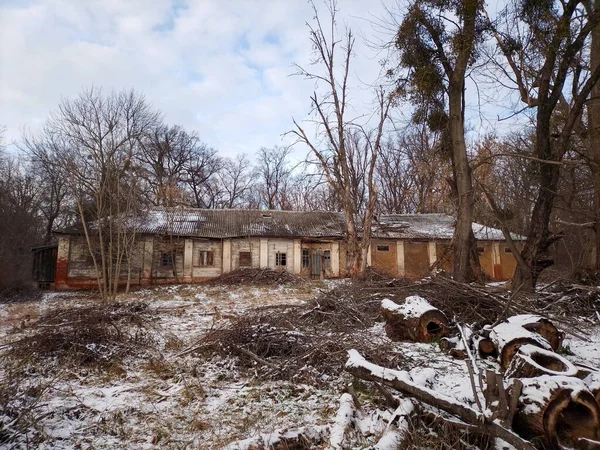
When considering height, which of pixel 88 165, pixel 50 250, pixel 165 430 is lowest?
pixel 165 430

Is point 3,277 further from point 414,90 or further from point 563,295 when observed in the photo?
point 563,295

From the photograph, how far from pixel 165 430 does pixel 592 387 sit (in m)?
3.74

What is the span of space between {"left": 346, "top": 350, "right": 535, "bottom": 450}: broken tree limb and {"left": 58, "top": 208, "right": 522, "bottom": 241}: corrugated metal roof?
17.7m

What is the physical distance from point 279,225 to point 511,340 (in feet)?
63.8

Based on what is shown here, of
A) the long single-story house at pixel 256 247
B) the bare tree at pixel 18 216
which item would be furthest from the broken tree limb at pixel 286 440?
the bare tree at pixel 18 216

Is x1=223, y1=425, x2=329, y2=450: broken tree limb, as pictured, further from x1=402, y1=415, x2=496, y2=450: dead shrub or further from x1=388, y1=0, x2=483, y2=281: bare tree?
x1=388, y1=0, x2=483, y2=281: bare tree

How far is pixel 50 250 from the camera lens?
67.5 feet

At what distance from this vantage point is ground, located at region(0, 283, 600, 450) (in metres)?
3.30

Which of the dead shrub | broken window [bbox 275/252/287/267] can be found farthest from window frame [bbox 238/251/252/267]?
the dead shrub

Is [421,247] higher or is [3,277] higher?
[421,247]

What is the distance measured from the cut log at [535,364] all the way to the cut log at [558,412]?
384mm

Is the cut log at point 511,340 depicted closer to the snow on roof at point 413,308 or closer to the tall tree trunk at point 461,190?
→ the snow on roof at point 413,308

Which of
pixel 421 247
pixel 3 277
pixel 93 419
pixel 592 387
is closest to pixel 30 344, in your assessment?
pixel 93 419

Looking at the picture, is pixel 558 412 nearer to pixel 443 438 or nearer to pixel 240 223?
pixel 443 438
